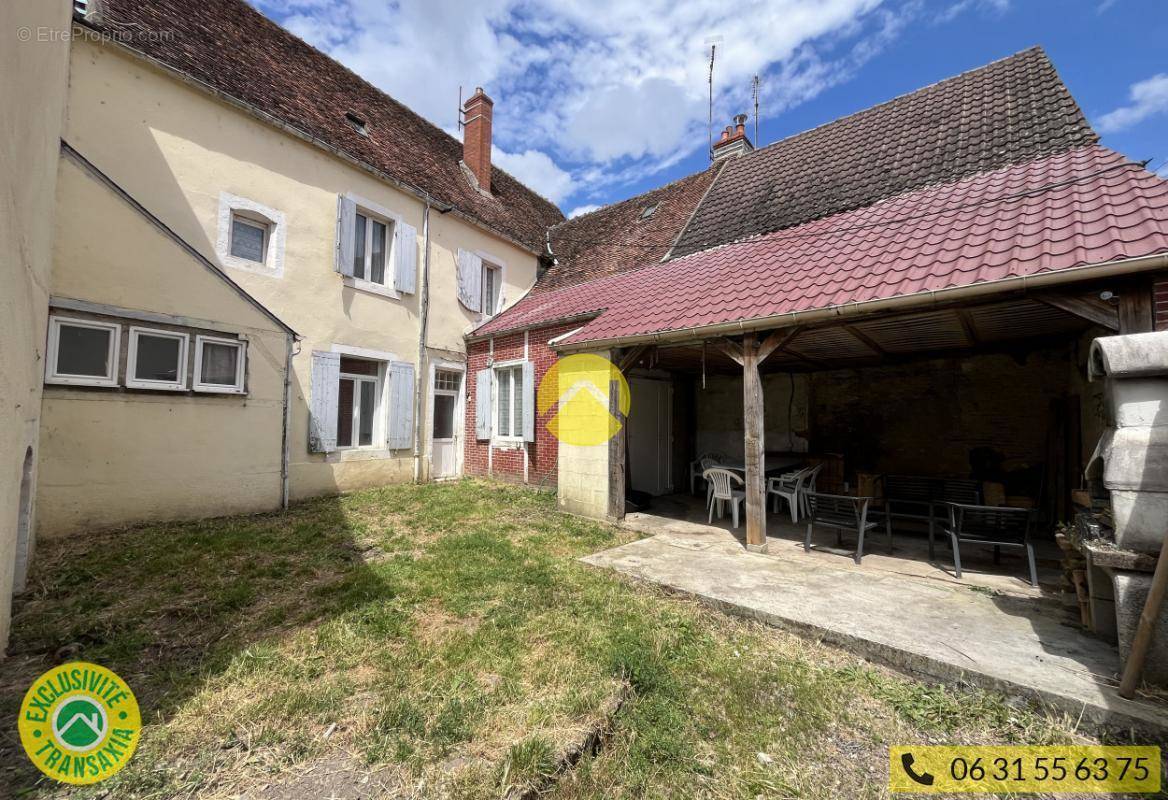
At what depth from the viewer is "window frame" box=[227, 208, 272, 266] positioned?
697cm

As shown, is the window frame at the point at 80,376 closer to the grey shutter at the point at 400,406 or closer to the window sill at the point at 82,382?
the window sill at the point at 82,382

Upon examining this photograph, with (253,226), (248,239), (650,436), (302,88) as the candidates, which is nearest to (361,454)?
(248,239)

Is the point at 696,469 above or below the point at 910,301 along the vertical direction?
below

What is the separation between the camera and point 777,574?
13.9 feet

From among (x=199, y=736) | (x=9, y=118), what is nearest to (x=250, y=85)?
(x=9, y=118)

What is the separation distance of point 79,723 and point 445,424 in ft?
26.6

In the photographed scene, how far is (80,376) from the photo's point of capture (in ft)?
17.4

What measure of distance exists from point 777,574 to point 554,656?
8.00 feet

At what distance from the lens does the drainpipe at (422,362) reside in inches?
364

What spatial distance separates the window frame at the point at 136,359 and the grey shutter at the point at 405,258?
12.0 feet

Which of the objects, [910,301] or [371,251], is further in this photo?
[371,251]

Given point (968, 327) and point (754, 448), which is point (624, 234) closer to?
point (968, 327)

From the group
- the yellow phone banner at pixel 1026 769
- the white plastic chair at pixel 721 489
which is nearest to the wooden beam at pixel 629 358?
the white plastic chair at pixel 721 489

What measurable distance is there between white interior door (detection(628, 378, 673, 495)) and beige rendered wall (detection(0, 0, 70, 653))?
7.12m
